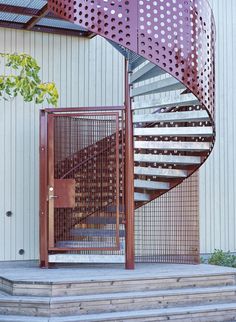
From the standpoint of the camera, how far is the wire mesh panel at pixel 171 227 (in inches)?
356

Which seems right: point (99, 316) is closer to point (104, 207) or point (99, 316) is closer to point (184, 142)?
point (104, 207)

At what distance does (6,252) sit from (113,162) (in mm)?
2128

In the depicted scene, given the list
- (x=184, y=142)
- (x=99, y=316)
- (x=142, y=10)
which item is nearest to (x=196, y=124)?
(x=184, y=142)

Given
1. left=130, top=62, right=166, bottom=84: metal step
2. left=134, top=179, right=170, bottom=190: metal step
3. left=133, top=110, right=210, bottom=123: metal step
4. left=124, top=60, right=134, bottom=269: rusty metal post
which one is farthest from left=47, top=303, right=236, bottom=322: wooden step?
left=130, top=62, right=166, bottom=84: metal step

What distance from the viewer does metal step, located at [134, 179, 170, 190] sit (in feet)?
27.4

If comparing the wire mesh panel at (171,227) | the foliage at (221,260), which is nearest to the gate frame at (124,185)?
the wire mesh panel at (171,227)

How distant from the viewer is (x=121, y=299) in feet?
21.8

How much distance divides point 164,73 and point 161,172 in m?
1.44

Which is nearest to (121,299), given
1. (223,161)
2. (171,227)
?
(171,227)

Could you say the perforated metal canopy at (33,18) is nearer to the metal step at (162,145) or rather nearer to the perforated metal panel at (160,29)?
the perforated metal panel at (160,29)

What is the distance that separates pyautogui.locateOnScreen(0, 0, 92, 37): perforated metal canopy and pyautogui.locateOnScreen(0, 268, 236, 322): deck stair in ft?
12.2

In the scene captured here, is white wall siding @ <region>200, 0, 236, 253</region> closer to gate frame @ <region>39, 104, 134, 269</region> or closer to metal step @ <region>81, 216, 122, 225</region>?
metal step @ <region>81, 216, 122, 225</region>

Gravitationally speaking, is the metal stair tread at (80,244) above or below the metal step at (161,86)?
below

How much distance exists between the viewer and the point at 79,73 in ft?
31.5
